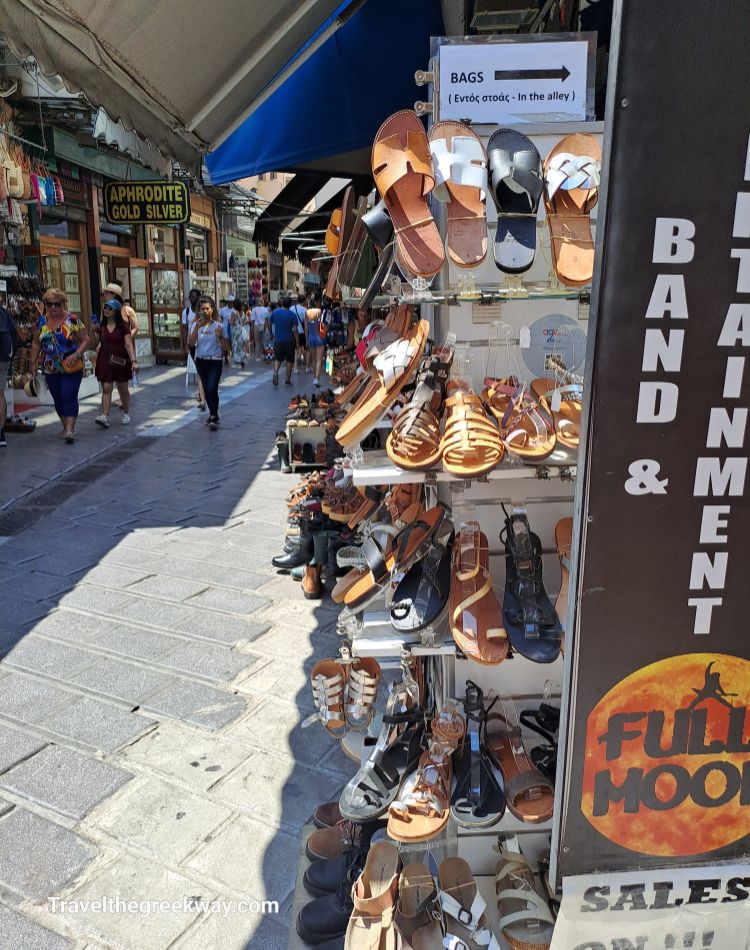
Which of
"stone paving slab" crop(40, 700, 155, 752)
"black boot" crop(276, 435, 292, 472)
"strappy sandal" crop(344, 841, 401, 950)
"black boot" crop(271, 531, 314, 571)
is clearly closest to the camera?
"strappy sandal" crop(344, 841, 401, 950)

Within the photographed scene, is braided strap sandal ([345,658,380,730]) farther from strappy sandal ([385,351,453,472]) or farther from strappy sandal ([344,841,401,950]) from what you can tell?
strappy sandal ([385,351,453,472])

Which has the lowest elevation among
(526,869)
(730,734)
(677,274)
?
(526,869)

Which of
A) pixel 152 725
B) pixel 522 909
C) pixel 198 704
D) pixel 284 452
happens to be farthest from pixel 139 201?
pixel 522 909

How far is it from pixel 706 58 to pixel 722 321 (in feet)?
1.19

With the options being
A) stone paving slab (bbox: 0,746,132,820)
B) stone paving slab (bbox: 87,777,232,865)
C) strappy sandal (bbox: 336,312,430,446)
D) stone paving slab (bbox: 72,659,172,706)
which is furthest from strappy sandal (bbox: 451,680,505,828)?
stone paving slab (bbox: 72,659,172,706)

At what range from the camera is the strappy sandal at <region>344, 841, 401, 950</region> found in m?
1.71

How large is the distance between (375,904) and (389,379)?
1.39 meters

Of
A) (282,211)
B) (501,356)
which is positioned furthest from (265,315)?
(501,356)

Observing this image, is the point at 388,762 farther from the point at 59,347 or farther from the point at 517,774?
the point at 59,347

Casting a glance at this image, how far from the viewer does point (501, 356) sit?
6.66 ft

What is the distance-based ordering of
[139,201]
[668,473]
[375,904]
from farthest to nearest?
[139,201]
[375,904]
[668,473]

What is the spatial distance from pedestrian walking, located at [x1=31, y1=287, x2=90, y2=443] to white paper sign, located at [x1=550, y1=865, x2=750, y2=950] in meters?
7.91

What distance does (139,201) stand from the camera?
26.6ft

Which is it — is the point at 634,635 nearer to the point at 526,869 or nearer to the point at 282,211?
the point at 526,869
